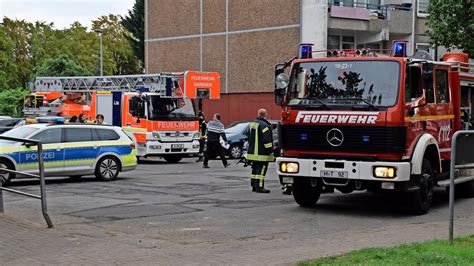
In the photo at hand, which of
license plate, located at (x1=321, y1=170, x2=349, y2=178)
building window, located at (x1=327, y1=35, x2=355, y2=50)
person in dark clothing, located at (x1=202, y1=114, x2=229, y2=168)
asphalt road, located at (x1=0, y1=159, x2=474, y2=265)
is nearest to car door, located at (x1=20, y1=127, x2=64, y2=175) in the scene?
asphalt road, located at (x1=0, y1=159, x2=474, y2=265)

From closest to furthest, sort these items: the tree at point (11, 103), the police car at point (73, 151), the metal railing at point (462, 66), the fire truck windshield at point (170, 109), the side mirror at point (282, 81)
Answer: the side mirror at point (282, 81), the metal railing at point (462, 66), the police car at point (73, 151), the fire truck windshield at point (170, 109), the tree at point (11, 103)

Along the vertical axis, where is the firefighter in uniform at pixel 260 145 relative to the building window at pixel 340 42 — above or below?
below

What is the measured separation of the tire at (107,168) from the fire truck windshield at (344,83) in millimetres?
7520

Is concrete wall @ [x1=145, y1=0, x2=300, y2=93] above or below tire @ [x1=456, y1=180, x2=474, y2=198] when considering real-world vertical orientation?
above

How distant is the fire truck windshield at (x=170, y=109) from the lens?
23672 millimetres

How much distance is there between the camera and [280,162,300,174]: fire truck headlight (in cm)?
1158

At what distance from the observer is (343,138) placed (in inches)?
438

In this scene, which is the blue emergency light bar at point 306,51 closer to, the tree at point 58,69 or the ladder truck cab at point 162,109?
the ladder truck cab at point 162,109

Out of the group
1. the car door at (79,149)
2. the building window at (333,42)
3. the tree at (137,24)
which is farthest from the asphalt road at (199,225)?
the tree at (137,24)

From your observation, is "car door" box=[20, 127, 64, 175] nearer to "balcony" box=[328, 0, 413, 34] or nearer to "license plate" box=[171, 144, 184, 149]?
"license plate" box=[171, 144, 184, 149]

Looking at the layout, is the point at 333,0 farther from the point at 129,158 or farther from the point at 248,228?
the point at 248,228

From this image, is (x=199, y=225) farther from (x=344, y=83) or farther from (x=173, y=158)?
(x=173, y=158)

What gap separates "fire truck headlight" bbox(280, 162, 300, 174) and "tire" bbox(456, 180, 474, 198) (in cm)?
441

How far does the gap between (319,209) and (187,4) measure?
3180 centimetres
